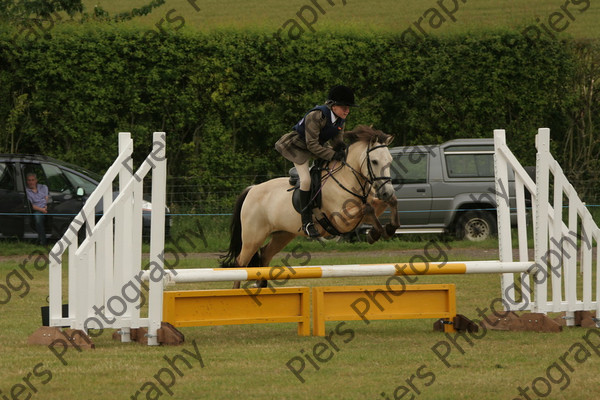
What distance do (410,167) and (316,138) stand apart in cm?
756

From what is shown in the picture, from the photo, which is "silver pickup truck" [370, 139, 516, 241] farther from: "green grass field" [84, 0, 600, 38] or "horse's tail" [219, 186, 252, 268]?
"horse's tail" [219, 186, 252, 268]

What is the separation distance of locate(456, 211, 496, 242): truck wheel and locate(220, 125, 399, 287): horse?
7.00 m

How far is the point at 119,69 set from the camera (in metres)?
16.3

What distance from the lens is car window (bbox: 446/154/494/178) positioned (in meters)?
16.0

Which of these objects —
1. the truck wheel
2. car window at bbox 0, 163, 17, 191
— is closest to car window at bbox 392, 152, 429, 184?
the truck wheel

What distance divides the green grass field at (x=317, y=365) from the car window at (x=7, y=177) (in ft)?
22.5

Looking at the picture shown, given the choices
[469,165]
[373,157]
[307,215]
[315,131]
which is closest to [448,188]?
[469,165]

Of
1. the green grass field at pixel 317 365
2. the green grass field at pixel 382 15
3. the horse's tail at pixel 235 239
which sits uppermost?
the green grass field at pixel 382 15

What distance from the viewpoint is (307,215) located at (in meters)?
8.80

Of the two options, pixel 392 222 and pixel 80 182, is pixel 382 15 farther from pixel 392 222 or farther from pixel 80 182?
pixel 392 222

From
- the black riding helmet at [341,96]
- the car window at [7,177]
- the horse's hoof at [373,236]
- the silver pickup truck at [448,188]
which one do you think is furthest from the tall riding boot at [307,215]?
the car window at [7,177]

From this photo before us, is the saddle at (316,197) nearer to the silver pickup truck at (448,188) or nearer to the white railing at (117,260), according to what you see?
the white railing at (117,260)

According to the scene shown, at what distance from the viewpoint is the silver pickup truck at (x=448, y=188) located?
15797mm

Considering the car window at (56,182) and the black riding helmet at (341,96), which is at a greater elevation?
the black riding helmet at (341,96)
